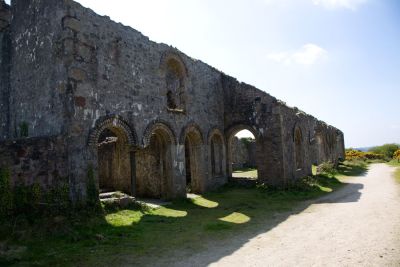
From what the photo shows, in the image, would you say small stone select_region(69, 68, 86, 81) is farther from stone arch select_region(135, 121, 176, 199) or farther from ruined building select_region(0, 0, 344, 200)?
stone arch select_region(135, 121, 176, 199)

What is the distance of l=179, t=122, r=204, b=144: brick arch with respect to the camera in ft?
46.5

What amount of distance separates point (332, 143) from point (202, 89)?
71.4ft

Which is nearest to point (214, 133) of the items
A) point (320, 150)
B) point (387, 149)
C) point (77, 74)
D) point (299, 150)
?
point (299, 150)

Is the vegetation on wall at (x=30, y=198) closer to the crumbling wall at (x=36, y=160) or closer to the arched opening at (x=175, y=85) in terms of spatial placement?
the crumbling wall at (x=36, y=160)

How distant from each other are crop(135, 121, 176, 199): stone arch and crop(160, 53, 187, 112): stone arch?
1534 mm

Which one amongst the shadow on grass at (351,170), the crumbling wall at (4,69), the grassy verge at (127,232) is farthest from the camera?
the shadow on grass at (351,170)

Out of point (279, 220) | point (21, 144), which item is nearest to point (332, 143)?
point (279, 220)

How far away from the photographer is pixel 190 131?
1508 cm

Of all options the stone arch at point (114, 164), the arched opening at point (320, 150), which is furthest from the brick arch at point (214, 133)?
the arched opening at point (320, 150)

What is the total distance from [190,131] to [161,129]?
2.10 meters

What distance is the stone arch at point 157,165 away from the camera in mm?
13578

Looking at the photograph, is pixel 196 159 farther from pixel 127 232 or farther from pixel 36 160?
pixel 36 160

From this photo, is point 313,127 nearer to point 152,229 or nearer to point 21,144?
point 152,229

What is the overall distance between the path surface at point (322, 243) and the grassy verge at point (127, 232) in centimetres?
56
